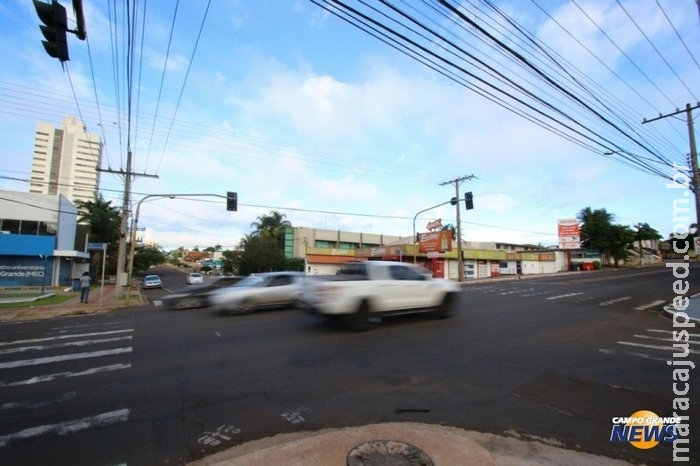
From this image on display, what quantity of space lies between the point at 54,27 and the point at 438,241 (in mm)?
34845

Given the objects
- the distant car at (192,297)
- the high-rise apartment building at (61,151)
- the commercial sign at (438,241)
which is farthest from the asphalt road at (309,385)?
the high-rise apartment building at (61,151)

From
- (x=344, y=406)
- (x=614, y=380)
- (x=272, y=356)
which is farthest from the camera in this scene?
(x=272, y=356)

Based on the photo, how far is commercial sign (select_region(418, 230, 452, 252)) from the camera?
3712 centimetres

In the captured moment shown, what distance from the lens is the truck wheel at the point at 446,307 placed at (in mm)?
10883

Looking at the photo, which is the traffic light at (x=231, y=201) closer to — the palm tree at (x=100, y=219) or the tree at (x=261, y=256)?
the tree at (x=261, y=256)

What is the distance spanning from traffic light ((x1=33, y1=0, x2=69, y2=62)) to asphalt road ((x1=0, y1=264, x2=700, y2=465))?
5168 mm

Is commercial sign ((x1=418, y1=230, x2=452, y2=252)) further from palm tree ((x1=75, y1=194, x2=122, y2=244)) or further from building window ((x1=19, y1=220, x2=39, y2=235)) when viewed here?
palm tree ((x1=75, y1=194, x2=122, y2=244))

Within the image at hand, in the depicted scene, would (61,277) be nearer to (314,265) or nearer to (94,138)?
(94,138)

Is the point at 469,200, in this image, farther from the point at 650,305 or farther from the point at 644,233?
the point at 644,233

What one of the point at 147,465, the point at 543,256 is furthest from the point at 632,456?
the point at 543,256

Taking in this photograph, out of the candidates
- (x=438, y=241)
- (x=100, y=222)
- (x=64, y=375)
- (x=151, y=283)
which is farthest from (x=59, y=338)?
(x=100, y=222)

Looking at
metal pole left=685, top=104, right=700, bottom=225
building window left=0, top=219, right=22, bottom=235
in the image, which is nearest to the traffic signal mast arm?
metal pole left=685, top=104, right=700, bottom=225

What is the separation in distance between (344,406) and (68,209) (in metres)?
41.8

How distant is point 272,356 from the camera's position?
6.89 meters
